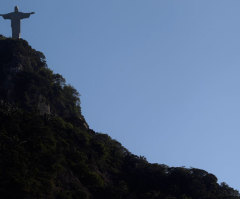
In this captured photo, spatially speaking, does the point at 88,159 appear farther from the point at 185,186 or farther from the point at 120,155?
the point at 185,186

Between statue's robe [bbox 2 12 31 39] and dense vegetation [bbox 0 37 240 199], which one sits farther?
statue's robe [bbox 2 12 31 39]

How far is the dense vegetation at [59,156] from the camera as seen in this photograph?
3881cm

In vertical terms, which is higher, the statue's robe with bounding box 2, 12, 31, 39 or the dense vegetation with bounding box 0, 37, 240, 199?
the statue's robe with bounding box 2, 12, 31, 39

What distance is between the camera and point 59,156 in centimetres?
4300

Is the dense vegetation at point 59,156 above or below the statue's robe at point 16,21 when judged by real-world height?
below

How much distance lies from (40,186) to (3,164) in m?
3.32

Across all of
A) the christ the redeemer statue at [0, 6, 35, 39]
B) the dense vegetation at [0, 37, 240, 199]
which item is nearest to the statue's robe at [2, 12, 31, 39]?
the christ the redeemer statue at [0, 6, 35, 39]

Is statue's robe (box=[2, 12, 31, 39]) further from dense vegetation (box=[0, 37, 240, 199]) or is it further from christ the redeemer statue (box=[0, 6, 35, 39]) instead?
dense vegetation (box=[0, 37, 240, 199])

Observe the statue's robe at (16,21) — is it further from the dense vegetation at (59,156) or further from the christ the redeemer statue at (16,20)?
the dense vegetation at (59,156)

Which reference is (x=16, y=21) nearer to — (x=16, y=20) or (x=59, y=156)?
(x=16, y=20)

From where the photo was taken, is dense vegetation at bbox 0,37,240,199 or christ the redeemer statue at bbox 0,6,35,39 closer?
dense vegetation at bbox 0,37,240,199

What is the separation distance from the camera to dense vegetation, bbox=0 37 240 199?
1528 inches

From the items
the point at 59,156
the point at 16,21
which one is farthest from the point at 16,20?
the point at 59,156

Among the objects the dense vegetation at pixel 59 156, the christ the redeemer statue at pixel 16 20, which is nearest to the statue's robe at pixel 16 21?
the christ the redeemer statue at pixel 16 20
